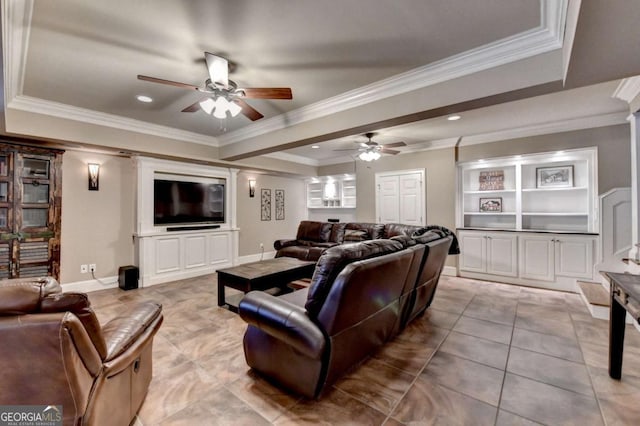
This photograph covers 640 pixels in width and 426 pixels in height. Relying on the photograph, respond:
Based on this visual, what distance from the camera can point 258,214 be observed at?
22.6 feet

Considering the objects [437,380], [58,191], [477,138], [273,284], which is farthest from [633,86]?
[58,191]

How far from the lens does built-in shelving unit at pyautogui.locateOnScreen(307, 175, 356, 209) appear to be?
727 centimetres

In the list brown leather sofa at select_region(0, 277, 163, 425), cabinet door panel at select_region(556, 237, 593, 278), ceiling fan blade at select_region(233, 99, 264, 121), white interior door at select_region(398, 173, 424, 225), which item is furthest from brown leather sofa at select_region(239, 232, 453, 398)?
white interior door at select_region(398, 173, 424, 225)

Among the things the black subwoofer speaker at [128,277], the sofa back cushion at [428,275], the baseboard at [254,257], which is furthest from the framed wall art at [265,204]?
the sofa back cushion at [428,275]

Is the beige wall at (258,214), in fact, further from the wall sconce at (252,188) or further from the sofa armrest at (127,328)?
the sofa armrest at (127,328)

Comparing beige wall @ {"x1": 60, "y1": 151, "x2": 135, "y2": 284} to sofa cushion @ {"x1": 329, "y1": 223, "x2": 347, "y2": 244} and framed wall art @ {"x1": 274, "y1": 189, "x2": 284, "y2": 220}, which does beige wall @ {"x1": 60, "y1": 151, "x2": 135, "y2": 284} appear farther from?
sofa cushion @ {"x1": 329, "y1": 223, "x2": 347, "y2": 244}

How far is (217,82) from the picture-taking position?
98.1 inches

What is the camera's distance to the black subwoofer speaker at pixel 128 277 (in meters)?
4.39

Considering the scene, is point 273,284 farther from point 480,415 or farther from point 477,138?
point 477,138

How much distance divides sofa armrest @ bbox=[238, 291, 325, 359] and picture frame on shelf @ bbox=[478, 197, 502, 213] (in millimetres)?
4728

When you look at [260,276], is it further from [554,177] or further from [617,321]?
[554,177]

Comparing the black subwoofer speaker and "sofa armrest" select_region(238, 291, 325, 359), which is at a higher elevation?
"sofa armrest" select_region(238, 291, 325, 359)

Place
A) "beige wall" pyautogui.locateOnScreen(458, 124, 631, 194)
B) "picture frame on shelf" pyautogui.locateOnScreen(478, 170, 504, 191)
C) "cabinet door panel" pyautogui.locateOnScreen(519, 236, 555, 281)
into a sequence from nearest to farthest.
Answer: "beige wall" pyautogui.locateOnScreen(458, 124, 631, 194)
"cabinet door panel" pyautogui.locateOnScreen(519, 236, 555, 281)
"picture frame on shelf" pyautogui.locateOnScreen(478, 170, 504, 191)

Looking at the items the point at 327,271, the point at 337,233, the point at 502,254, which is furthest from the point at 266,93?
the point at 502,254
